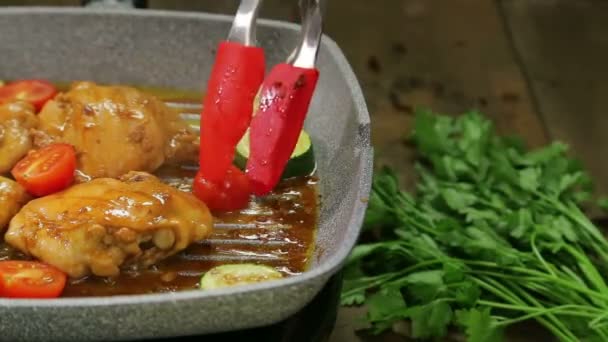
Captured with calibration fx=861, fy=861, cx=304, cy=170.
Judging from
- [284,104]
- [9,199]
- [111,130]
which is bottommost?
[9,199]

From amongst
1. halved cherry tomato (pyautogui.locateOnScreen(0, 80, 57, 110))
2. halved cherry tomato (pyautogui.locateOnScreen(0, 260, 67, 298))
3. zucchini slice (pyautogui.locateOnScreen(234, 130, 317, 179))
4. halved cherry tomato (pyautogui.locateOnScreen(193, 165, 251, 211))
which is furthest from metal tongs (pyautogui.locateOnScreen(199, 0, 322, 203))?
halved cherry tomato (pyautogui.locateOnScreen(0, 80, 57, 110))

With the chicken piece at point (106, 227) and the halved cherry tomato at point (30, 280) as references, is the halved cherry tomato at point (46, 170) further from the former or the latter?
the halved cherry tomato at point (30, 280)

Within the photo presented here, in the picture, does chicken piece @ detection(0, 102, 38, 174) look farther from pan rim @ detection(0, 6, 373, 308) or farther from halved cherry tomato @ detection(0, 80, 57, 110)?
pan rim @ detection(0, 6, 373, 308)

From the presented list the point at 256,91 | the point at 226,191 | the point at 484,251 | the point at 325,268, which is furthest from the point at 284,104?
the point at 484,251

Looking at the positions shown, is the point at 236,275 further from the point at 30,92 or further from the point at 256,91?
the point at 30,92

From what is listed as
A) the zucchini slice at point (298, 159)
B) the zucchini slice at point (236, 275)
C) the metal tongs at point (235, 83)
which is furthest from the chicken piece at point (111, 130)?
the zucchini slice at point (236, 275)

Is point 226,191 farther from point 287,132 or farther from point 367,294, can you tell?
point 367,294

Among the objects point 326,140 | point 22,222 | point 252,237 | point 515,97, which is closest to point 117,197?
point 22,222
